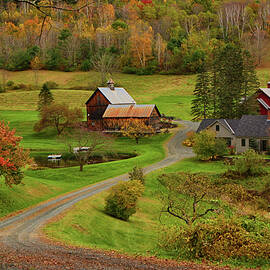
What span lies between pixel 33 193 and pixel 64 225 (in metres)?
10.5

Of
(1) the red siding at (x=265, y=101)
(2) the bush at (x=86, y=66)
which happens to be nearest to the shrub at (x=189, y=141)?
(1) the red siding at (x=265, y=101)

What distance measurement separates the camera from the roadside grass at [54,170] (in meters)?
33.2

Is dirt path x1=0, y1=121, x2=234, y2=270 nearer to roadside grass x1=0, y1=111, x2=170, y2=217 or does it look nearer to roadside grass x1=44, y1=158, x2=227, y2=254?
roadside grass x1=44, y1=158, x2=227, y2=254

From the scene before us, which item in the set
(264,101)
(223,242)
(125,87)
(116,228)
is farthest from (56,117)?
(223,242)

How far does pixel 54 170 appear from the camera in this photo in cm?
4716

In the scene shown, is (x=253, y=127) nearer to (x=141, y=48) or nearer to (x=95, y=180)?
(x=95, y=180)

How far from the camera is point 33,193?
35156 mm

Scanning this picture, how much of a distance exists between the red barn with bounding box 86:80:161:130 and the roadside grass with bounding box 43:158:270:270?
123 feet

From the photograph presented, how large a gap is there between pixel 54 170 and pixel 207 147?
65.3 ft

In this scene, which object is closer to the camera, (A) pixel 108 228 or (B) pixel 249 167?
(A) pixel 108 228

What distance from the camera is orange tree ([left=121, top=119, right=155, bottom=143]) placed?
68.4 meters

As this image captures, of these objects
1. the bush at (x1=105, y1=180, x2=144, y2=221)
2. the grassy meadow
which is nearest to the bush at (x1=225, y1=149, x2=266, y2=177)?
the grassy meadow

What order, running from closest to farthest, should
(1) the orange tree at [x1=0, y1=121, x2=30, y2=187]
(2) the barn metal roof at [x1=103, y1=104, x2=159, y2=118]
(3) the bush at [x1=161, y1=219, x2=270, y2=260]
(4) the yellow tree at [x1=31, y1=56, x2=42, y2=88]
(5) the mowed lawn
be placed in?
(3) the bush at [x1=161, y1=219, x2=270, y2=260] → (1) the orange tree at [x1=0, y1=121, x2=30, y2=187] → (2) the barn metal roof at [x1=103, y1=104, x2=159, y2=118] → (5) the mowed lawn → (4) the yellow tree at [x1=31, y1=56, x2=42, y2=88]

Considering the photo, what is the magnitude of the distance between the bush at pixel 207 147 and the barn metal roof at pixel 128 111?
2202 cm
